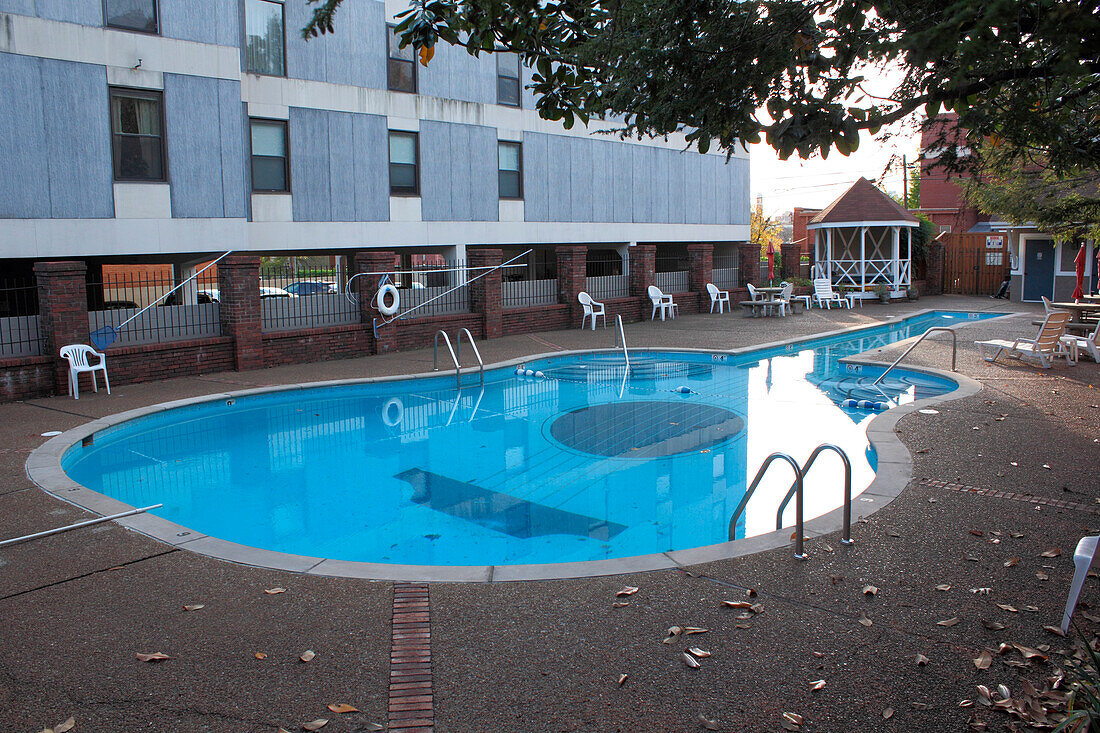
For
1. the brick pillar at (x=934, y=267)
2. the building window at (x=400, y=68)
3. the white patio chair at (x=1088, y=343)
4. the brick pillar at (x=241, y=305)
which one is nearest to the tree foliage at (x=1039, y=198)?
the white patio chair at (x=1088, y=343)

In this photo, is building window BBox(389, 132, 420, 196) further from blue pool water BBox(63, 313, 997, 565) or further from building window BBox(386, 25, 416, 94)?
blue pool water BBox(63, 313, 997, 565)

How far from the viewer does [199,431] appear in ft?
40.0

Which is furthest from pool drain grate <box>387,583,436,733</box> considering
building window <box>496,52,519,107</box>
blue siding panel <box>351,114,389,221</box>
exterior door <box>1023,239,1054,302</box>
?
exterior door <box>1023,239,1054,302</box>

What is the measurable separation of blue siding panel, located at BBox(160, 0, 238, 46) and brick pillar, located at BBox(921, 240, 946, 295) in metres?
26.2

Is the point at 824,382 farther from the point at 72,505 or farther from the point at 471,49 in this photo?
the point at 72,505

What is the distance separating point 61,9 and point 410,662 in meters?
15.9

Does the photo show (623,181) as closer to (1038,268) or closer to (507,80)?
(507,80)

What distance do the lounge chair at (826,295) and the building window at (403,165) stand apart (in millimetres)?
14658

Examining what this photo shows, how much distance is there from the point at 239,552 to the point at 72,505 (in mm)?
2318

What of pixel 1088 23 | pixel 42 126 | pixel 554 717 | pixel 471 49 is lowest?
pixel 554 717

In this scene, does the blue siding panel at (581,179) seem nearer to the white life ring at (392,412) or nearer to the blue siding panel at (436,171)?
the blue siding panel at (436,171)

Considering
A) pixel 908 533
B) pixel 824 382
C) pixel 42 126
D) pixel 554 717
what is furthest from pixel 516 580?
pixel 42 126

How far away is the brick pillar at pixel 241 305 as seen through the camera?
1584cm

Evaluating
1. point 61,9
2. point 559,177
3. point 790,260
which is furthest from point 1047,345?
point 790,260
